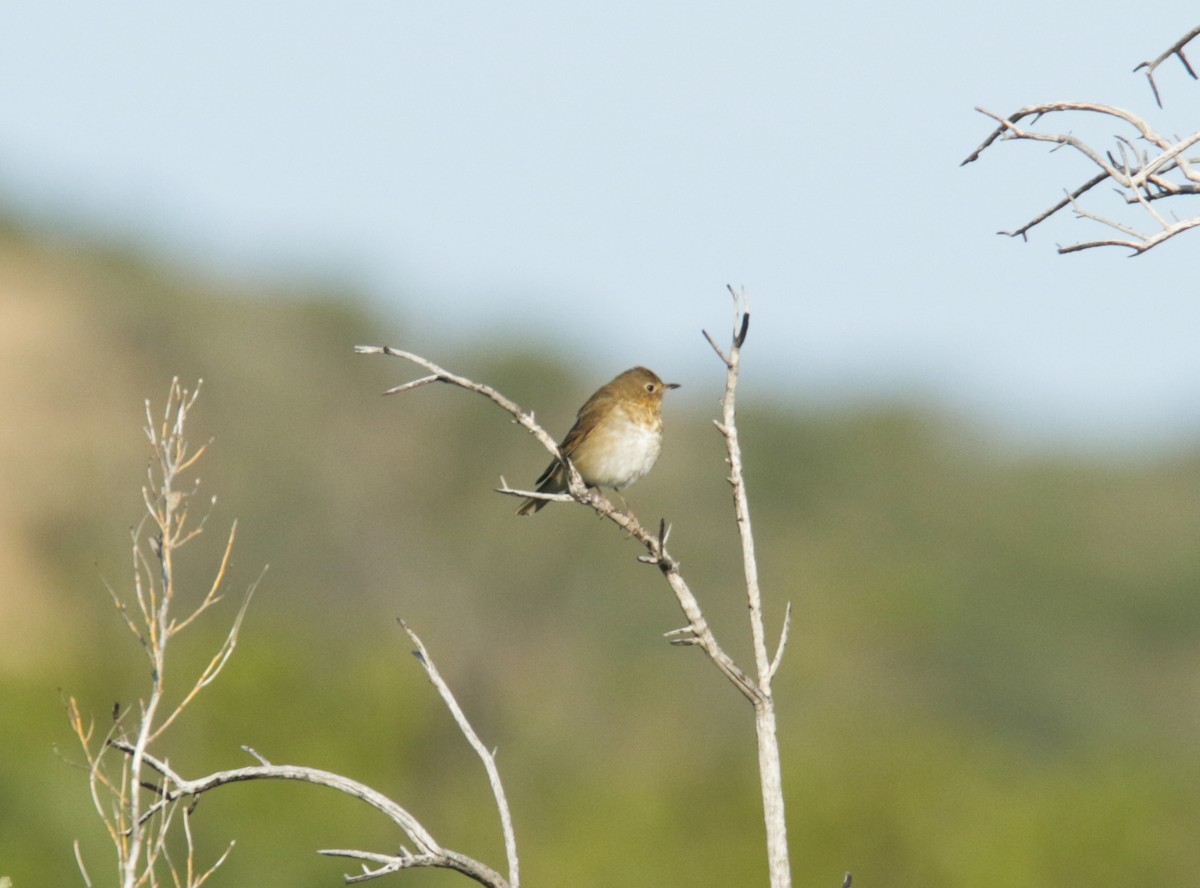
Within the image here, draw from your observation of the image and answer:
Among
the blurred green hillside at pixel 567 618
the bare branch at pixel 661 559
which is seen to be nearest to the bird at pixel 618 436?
the bare branch at pixel 661 559

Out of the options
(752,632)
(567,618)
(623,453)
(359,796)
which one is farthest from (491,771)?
(567,618)

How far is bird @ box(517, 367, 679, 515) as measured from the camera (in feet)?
29.6

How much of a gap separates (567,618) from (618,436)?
109 ft

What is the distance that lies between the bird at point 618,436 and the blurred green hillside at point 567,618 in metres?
6.09

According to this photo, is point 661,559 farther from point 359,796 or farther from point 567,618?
point 567,618

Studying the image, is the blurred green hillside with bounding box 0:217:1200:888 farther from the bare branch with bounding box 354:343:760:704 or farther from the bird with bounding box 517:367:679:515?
the bare branch with bounding box 354:343:760:704

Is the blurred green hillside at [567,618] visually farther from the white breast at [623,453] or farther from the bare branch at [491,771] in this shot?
the bare branch at [491,771]

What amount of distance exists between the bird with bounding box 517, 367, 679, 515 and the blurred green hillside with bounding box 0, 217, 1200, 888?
240 inches

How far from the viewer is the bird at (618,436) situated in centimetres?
903

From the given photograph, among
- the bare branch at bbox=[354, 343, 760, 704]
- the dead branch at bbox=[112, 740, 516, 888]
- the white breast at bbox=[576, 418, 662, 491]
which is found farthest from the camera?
the white breast at bbox=[576, 418, 662, 491]

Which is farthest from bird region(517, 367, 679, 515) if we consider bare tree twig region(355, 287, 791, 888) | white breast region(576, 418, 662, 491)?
bare tree twig region(355, 287, 791, 888)

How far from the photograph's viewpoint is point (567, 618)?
42031mm

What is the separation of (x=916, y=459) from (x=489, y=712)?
26.9 m

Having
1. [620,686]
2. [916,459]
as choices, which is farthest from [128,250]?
[916,459]
